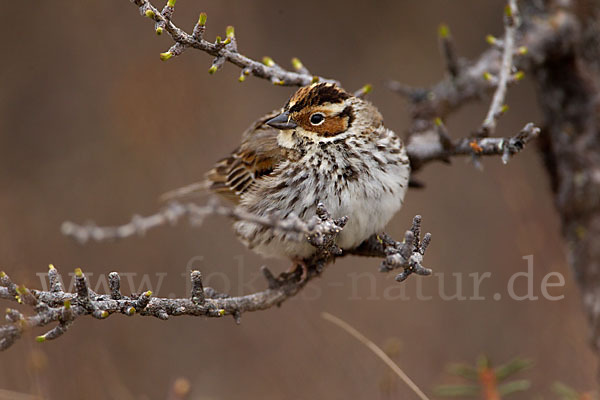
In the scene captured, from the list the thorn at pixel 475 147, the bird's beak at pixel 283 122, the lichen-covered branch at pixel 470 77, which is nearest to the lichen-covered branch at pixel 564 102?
the lichen-covered branch at pixel 470 77

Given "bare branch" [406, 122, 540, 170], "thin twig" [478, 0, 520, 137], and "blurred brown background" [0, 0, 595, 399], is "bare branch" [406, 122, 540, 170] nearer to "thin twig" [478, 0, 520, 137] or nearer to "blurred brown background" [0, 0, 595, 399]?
"thin twig" [478, 0, 520, 137]

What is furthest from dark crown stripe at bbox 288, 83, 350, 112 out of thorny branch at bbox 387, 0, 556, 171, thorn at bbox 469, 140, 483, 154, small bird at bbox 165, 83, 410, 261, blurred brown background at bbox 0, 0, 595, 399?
blurred brown background at bbox 0, 0, 595, 399

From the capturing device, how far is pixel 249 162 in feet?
10.4

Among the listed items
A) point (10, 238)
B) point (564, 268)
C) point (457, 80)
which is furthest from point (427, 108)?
point (10, 238)

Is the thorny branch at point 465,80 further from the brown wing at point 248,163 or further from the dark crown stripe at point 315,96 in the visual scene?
the brown wing at point 248,163

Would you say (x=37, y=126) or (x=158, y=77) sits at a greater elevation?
(x=158, y=77)

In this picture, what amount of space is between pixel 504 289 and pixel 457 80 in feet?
7.47

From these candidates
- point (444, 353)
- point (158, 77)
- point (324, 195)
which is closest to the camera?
point (324, 195)

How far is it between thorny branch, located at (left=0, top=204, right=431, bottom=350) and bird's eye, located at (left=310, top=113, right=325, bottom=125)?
23.5 inches

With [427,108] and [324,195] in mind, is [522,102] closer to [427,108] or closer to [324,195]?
[427,108]

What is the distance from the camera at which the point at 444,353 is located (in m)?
5.00

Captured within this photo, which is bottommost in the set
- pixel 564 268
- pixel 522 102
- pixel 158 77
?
pixel 564 268

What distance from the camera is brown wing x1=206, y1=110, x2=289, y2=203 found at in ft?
9.88

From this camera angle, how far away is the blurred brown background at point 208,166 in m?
4.84
